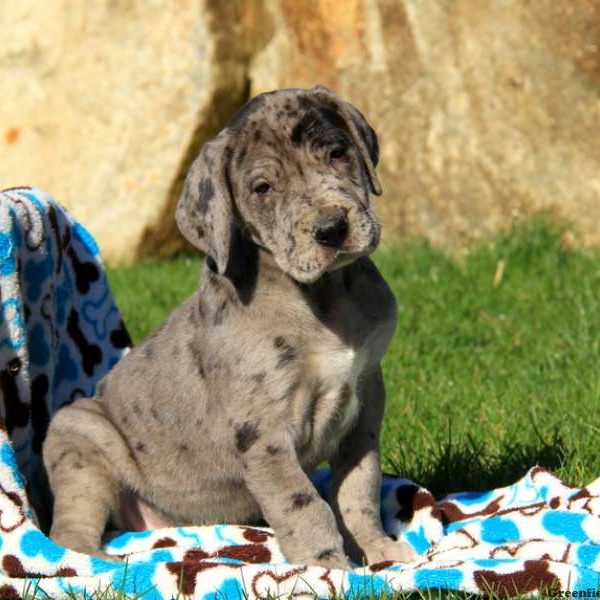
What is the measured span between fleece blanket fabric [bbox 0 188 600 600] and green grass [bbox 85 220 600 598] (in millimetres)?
293

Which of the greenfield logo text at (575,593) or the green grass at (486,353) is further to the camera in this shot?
the green grass at (486,353)

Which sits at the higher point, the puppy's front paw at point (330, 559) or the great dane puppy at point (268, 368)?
the great dane puppy at point (268, 368)

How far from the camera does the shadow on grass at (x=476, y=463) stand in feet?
16.8

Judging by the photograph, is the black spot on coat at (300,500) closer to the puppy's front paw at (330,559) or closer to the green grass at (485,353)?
the puppy's front paw at (330,559)

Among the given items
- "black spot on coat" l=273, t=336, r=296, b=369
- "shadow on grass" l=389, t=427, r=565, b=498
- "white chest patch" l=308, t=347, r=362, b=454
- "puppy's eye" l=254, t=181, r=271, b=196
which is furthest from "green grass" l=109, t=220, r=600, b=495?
"puppy's eye" l=254, t=181, r=271, b=196

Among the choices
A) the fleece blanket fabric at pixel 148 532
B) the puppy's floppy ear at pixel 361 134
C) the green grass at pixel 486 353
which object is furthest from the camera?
the green grass at pixel 486 353

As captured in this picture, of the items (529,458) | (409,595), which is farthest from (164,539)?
(529,458)

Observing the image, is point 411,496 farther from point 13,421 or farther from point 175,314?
point 13,421

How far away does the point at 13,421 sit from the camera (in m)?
4.96

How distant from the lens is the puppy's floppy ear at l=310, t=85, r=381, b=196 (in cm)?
450

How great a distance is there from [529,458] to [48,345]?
221 centimetres

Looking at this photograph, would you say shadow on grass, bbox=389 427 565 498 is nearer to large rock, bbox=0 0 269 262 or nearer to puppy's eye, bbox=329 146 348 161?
puppy's eye, bbox=329 146 348 161

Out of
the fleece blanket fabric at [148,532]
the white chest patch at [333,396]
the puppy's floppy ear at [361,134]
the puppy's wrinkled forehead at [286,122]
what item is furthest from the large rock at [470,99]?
the white chest patch at [333,396]

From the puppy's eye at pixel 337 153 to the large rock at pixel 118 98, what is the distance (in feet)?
21.8
